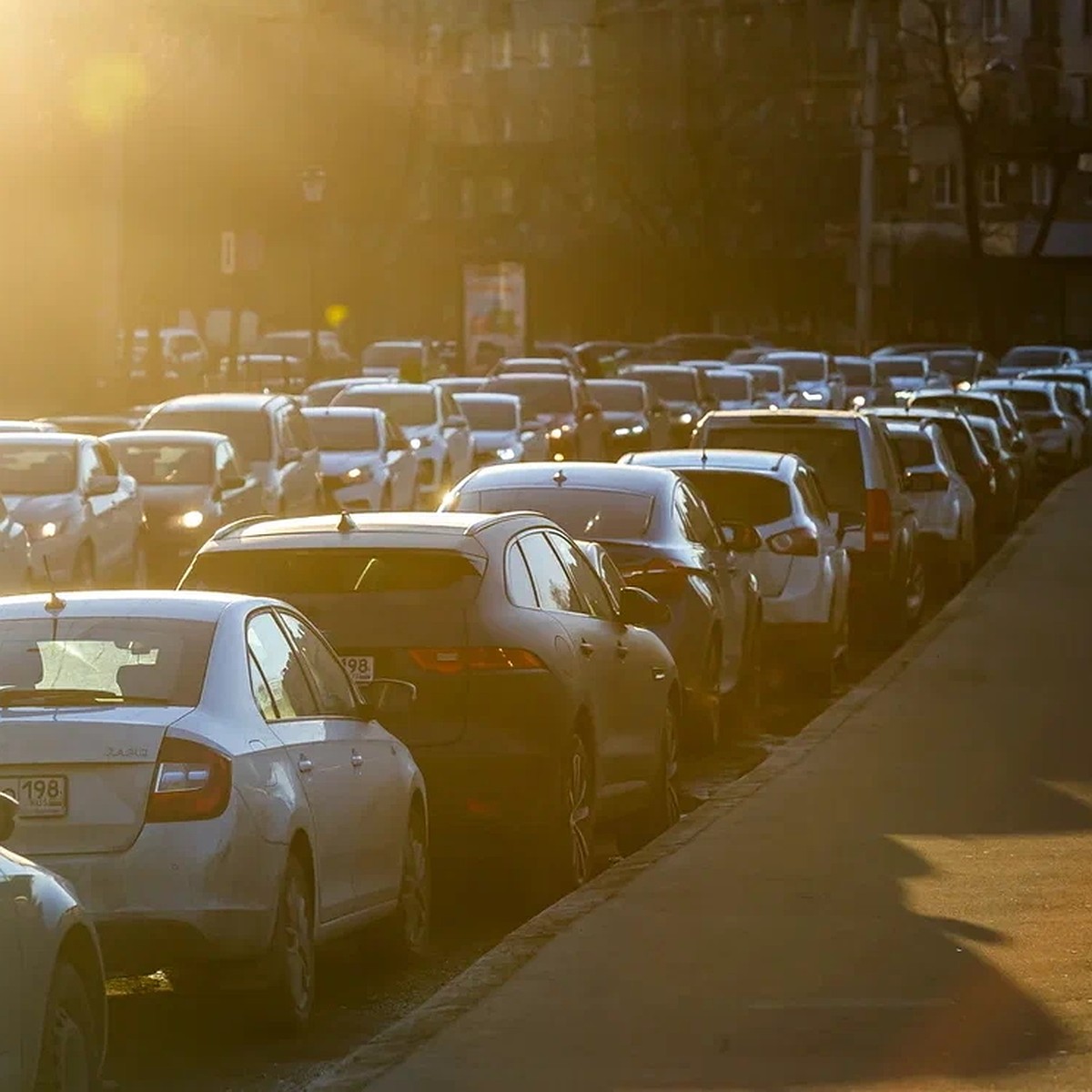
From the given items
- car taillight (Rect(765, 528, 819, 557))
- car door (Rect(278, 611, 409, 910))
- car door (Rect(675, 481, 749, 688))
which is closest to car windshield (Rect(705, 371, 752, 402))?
car taillight (Rect(765, 528, 819, 557))

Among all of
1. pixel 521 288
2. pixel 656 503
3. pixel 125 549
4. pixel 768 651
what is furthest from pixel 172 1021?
pixel 521 288

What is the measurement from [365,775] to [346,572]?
1.95 meters

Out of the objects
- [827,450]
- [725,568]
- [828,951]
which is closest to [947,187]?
[827,450]

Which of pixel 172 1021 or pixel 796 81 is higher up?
pixel 796 81

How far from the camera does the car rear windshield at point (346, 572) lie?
1175 cm

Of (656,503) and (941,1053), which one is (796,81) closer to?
(656,503)

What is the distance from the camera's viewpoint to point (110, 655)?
914 cm

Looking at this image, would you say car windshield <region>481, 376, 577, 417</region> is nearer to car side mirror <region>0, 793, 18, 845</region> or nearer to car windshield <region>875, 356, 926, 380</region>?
car windshield <region>875, 356, 926, 380</region>

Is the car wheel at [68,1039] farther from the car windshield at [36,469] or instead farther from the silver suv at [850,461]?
the car windshield at [36,469]

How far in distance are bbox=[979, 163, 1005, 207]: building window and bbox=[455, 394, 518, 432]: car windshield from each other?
65106mm

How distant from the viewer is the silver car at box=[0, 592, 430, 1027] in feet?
28.1

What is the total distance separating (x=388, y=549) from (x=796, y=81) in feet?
281

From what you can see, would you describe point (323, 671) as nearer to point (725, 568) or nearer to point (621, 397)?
point (725, 568)

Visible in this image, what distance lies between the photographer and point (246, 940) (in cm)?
872
